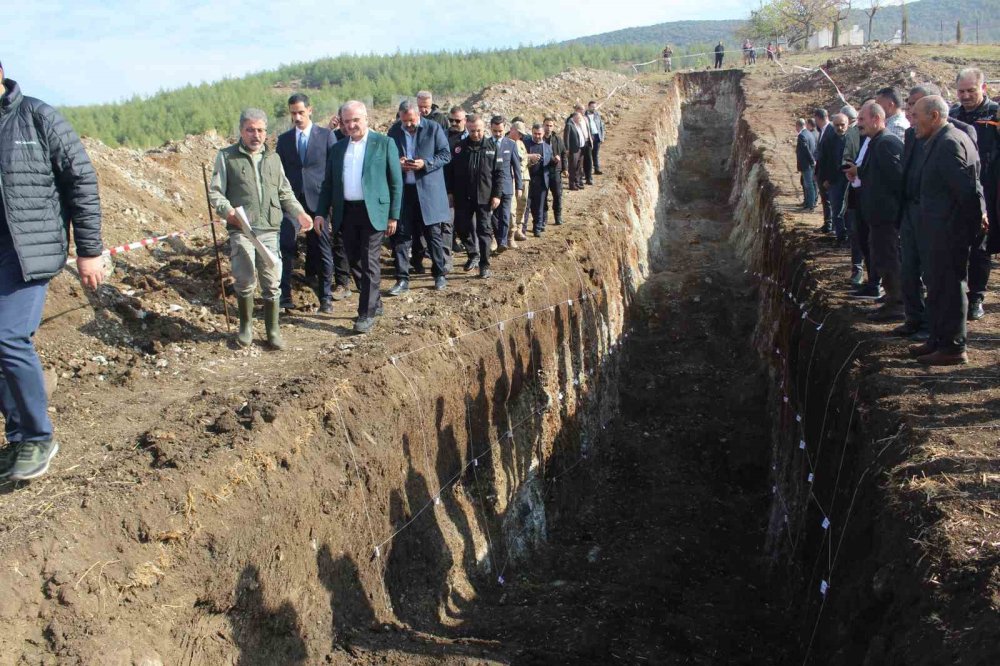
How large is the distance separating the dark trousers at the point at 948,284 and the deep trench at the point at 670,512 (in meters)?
2.82

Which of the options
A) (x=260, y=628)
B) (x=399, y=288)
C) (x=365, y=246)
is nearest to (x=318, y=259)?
(x=399, y=288)

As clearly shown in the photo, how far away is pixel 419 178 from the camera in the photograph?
880 centimetres

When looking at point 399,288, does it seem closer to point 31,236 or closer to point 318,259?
point 318,259

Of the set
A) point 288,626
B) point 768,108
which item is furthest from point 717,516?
point 768,108

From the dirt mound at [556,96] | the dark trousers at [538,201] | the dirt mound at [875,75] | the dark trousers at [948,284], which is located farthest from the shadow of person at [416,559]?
the dirt mound at [875,75]

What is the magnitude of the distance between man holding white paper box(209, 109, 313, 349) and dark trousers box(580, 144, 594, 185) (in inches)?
428

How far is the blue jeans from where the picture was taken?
44.8 feet

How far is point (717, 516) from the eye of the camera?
32.8 ft

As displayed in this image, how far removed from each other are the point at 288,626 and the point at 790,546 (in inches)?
195

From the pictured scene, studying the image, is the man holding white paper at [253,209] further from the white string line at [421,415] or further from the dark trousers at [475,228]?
the dark trousers at [475,228]

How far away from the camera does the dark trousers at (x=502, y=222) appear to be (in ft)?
35.7

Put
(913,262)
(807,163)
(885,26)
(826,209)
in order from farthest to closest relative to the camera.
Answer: (885,26)
(807,163)
(826,209)
(913,262)

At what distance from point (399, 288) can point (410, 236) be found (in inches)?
23.5

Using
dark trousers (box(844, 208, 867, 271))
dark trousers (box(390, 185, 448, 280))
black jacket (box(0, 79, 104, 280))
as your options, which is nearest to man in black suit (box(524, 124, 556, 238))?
dark trousers (box(390, 185, 448, 280))
